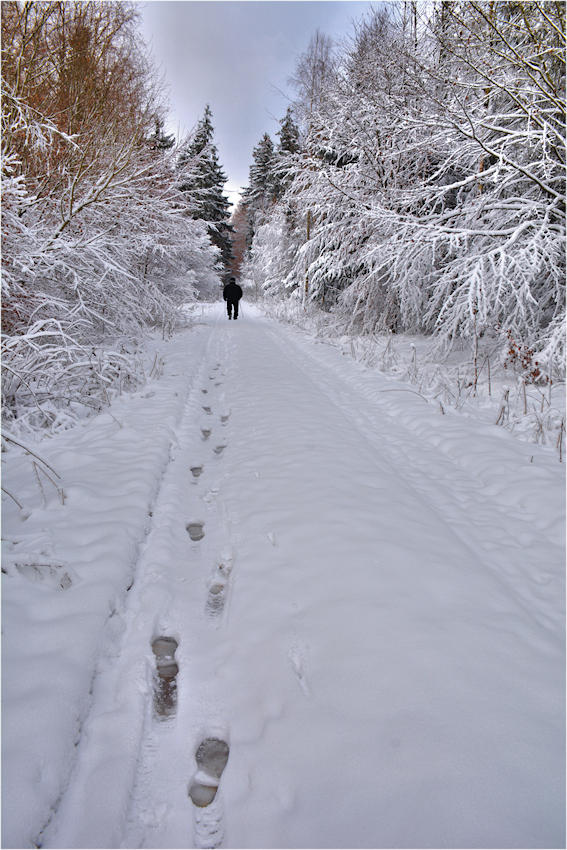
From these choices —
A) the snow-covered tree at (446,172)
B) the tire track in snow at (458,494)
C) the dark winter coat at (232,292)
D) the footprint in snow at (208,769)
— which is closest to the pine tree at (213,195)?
the dark winter coat at (232,292)

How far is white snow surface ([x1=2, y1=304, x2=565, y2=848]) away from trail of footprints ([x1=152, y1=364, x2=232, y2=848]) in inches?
0.4

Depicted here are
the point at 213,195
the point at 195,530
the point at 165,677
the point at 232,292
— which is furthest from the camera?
the point at 213,195

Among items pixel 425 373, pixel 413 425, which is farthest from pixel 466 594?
pixel 425 373

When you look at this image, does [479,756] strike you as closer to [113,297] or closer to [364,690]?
[364,690]

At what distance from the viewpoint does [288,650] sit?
178cm

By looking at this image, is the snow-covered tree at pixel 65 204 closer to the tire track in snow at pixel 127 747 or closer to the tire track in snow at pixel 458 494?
the tire track in snow at pixel 127 747

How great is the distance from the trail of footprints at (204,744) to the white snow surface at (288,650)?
0.04ft

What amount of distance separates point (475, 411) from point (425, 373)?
1607 millimetres

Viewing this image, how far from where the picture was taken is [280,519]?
109 inches

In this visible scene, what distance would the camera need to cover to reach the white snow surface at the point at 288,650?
47.9 inches

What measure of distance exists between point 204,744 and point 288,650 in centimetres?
49

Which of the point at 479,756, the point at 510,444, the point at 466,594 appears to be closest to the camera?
the point at 479,756

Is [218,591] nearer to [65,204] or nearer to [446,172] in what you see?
[65,204]

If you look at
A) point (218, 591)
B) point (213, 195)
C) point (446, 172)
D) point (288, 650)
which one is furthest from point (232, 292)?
point (288, 650)
